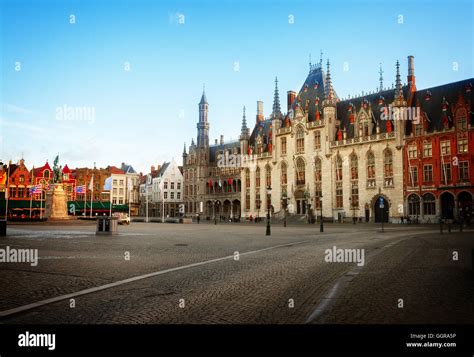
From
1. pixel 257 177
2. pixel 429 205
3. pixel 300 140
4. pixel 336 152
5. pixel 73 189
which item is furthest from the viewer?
pixel 73 189

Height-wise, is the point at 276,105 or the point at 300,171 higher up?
the point at 276,105

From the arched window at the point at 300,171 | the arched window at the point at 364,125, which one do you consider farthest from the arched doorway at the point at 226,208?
the arched window at the point at 364,125

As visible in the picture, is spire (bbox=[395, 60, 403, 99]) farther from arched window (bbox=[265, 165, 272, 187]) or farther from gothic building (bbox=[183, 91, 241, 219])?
gothic building (bbox=[183, 91, 241, 219])

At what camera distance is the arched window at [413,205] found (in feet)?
171

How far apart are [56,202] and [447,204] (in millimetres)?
45080

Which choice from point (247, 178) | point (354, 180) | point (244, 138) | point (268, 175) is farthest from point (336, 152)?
point (244, 138)

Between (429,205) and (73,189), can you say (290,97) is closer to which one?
(429,205)

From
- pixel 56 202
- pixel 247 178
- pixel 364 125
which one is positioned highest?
pixel 364 125

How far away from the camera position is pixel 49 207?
47531 mm

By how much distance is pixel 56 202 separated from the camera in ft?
149

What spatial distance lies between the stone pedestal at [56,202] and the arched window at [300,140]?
37398 millimetres

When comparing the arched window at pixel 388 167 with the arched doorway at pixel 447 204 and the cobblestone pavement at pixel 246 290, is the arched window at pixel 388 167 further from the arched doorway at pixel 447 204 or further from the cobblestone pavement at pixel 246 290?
the cobblestone pavement at pixel 246 290

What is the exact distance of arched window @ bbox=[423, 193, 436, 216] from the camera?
165 ft

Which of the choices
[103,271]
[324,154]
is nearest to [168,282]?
[103,271]
